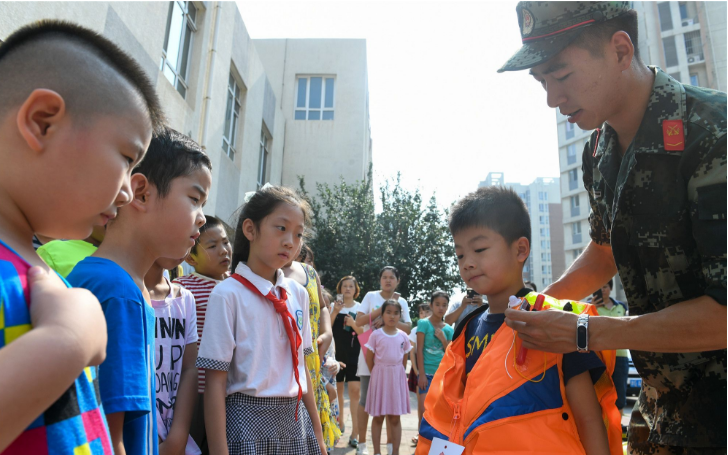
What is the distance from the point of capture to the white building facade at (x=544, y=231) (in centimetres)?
6888

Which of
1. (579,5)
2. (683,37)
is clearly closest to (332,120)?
(579,5)

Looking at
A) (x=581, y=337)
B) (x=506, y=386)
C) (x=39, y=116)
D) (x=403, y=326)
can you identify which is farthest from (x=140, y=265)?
(x=403, y=326)

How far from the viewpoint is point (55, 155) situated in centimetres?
86

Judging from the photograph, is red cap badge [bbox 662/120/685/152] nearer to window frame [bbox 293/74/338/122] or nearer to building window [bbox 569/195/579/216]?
window frame [bbox 293/74/338/122]

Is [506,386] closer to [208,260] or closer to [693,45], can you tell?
[208,260]

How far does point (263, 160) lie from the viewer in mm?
15867

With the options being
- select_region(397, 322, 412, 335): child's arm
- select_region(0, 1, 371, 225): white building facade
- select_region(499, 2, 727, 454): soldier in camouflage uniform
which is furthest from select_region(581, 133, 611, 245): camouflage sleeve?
select_region(397, 322, 412, 335): child's arm

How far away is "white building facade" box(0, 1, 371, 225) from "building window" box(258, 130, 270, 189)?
0.03 metres

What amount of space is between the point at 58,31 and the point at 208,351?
1.34 meters

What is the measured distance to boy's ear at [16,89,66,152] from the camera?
827 mm

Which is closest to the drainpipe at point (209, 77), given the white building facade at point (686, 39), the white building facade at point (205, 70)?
the white building facade at point (205, 70)

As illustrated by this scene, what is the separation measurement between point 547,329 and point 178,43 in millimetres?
8896

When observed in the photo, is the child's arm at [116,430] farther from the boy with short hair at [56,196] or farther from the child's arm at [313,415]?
the child's arm at [313,415]

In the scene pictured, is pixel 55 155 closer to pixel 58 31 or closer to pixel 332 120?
pixel 58 31
